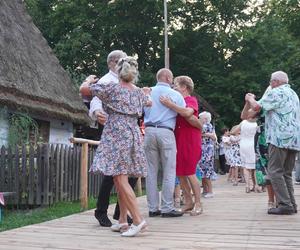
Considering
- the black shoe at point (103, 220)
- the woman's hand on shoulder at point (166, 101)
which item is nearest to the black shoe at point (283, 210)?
the woman's hand on shoulder at point (166, 101)

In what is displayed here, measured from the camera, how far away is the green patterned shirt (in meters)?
6.59

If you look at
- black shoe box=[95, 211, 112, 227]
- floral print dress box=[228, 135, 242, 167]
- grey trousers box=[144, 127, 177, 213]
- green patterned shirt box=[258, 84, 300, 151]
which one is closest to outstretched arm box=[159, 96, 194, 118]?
grey trousers box=[144, 127, 177, 213]

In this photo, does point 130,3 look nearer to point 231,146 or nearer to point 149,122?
point 231,146

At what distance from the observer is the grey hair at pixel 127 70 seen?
16.9 ft

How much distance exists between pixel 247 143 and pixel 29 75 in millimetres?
5369

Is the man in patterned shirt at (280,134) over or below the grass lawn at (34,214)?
over

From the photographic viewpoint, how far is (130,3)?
3048 cm

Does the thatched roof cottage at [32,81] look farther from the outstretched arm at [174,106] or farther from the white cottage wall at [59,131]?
the outstretched arm at [174,106]

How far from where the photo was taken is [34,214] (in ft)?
25.0

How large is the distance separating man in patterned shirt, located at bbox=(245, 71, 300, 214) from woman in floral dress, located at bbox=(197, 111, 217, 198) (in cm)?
275

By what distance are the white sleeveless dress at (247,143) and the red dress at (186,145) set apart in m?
4.37

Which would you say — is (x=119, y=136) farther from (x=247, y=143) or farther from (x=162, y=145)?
(x=247, y=143)

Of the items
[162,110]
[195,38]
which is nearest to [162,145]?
[162,110]

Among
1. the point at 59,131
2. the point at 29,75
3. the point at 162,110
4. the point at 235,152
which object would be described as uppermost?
the point at 29,75
